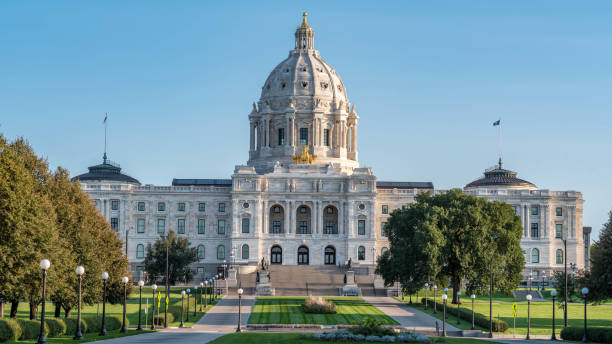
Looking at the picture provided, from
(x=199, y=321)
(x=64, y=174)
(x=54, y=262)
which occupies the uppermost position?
(x=64, y=174)

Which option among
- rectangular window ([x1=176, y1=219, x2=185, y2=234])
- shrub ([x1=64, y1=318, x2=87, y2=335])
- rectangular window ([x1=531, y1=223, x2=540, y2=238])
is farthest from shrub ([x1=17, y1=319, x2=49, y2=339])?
rectangular window ([x1=531, y1=223, x2=540, y2=238])

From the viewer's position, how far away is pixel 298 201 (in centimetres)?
13850

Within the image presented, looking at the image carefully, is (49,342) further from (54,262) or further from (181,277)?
(181,277)

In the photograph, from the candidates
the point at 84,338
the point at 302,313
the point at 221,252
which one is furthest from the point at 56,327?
the point at 221,252

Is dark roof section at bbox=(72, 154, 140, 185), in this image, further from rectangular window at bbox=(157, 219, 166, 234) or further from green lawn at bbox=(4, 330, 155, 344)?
green lawn at bbox=(4, 330, 155, 344)

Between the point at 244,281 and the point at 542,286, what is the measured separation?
43688 millimetres

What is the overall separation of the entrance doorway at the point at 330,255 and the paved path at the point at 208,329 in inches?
1358

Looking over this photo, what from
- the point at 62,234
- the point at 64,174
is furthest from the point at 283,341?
the point at 64,174

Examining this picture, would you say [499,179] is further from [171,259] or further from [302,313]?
[302,313]

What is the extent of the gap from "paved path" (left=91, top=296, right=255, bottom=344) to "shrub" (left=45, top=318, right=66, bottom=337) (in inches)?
140

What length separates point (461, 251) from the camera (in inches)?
3644

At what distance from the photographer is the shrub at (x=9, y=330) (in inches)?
1741

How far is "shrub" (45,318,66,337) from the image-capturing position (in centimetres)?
5047

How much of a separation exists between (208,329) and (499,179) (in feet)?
312
